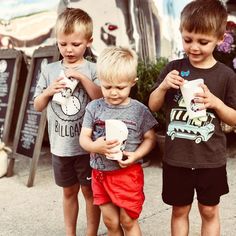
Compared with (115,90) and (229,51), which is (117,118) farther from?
(229,51)

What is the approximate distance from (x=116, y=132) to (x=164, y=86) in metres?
0.38

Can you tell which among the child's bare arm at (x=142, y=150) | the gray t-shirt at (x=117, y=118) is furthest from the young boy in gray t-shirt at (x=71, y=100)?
the child's bare arm at (x=142, y=150)

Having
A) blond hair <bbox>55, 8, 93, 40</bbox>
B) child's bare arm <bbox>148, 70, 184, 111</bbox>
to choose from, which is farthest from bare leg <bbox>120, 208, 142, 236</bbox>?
blond hair <bbox>55, 8, 93, 40</bbox>

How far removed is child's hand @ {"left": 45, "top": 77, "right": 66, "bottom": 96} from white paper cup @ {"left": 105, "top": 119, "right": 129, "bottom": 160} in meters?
0.49

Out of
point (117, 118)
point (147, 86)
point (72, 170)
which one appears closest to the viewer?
point (117, 118)

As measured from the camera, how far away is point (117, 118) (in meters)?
2.89

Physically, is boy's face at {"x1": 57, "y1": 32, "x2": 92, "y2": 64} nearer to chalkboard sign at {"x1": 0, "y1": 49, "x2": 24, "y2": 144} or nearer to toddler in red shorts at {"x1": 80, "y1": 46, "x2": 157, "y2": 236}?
toddler in red shorts at {"x1": 80, "y1": 46, "x2": 157, "y2": 236}

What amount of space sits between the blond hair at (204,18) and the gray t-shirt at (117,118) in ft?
1.83

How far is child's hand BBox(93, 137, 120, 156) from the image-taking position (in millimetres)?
2742

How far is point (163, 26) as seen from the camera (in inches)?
236

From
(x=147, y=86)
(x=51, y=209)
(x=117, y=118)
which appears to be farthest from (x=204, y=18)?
A: (x=147, y=86)

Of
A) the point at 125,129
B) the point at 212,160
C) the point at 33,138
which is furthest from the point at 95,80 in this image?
the point at 33,138

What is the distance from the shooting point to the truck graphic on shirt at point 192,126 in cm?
281

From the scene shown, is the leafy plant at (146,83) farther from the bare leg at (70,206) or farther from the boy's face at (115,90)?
the boy's face at (115,90)
